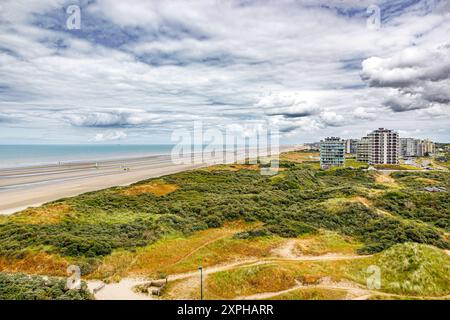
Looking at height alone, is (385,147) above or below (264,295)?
above

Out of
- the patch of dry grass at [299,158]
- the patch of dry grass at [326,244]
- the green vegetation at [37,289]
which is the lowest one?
the patch of dry grass at [326,244]

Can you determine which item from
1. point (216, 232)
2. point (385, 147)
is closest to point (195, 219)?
point (216, 232)

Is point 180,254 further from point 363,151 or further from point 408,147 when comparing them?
point 408,147

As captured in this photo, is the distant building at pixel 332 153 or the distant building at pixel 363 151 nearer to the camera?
the distant building at pixel 332 153

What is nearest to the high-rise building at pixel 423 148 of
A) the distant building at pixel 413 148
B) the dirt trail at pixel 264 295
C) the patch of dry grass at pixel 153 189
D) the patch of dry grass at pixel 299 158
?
the distant building at pixel 413 148

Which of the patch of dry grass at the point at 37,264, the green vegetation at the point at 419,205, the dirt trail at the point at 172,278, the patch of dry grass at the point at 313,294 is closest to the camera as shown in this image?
the patch of dry grass at the point at 313,294

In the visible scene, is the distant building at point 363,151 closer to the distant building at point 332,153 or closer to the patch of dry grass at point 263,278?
the distant building at point 332,153
